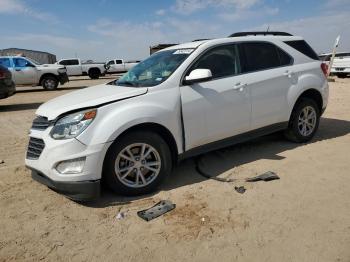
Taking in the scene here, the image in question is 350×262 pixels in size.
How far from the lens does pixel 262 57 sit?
5.53m

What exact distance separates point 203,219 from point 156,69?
86.9 inches

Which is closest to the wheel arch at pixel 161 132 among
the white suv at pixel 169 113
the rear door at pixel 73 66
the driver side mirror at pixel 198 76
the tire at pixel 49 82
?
the white suv at pixel 169 113

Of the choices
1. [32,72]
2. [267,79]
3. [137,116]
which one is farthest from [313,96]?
[32,72]

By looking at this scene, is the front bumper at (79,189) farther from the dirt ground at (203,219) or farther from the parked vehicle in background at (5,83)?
the parked vehicle in background at (5,83)

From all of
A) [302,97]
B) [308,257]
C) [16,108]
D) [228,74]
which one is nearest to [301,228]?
[308,257]

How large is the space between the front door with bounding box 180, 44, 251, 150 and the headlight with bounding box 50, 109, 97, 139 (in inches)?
45.4

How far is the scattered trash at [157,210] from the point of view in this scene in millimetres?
3704

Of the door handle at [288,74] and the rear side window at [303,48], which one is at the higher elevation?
the rear side window at [303,48]

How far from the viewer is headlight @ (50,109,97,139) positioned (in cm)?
384

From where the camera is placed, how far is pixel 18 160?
5707mm

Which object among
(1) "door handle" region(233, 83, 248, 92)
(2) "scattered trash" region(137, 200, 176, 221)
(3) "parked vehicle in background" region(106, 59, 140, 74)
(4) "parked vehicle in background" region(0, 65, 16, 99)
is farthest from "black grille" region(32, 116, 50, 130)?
(3) "parked vehicle in background" region(106, 59, 140, 74)

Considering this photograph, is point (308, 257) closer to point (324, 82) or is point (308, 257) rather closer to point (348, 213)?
point (348, 213)

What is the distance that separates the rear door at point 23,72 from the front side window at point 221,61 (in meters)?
15.2

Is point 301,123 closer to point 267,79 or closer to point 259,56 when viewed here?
point 267,79
